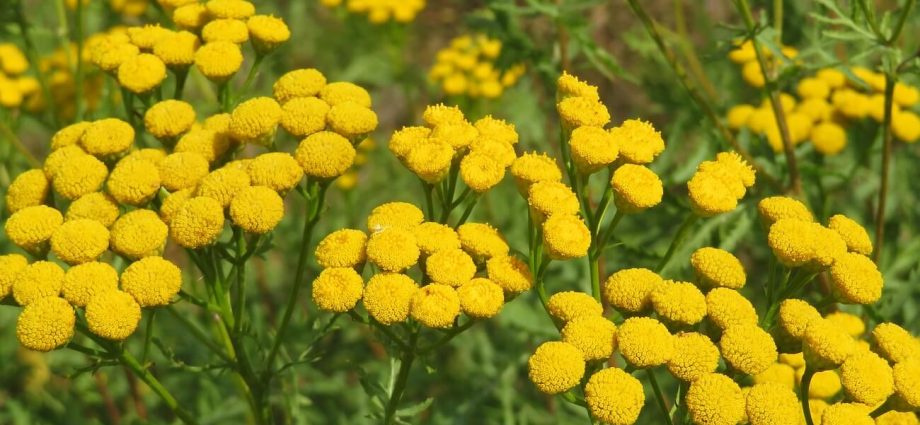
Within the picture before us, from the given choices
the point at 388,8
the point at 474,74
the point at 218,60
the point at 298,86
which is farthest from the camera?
the point at 388,8

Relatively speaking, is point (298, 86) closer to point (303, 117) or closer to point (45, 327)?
point (303, 117)

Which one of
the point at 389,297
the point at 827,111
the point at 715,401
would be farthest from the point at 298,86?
the point at 827,111

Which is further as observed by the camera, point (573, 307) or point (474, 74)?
point (474, 74)

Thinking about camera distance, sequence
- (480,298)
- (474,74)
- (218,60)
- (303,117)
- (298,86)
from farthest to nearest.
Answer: (474,74), (218,60), (298,86), (303,117), (480,298)

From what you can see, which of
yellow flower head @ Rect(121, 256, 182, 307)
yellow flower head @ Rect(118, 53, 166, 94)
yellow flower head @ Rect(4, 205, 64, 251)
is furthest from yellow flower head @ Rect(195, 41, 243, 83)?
yellow flower head @ Rect(121, 256, 182, 307)

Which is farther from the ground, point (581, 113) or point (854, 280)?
point (581, 113)

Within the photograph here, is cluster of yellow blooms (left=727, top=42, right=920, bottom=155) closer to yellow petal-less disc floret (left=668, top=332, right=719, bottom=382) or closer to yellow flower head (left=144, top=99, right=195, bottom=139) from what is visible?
yellow petal-less disc floret (left=668, top=332, right=719, bottom=382)

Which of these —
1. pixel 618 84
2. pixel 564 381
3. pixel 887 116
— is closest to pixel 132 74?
pixel 564 381
